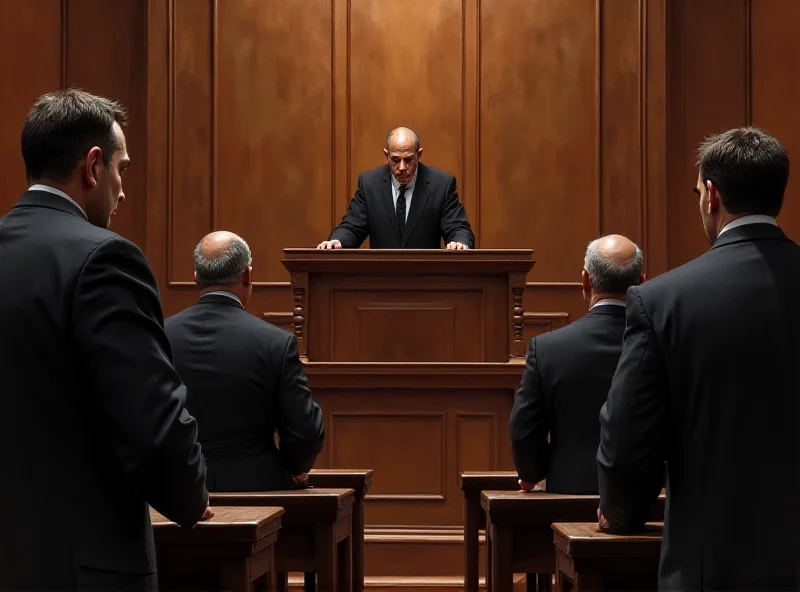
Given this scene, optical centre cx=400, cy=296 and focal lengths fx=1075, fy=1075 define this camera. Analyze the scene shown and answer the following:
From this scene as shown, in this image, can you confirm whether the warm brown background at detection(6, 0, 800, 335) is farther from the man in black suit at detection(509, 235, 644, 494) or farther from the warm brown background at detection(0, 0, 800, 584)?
the man in black suit at detection(509, 235, 644, 494)

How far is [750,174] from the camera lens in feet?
7.25

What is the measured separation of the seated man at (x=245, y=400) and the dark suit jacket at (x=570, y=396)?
70 cm

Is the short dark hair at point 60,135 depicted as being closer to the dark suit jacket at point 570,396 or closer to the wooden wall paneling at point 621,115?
the dark suit jacket at point 570,396

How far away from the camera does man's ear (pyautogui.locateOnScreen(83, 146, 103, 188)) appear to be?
209 centimetres

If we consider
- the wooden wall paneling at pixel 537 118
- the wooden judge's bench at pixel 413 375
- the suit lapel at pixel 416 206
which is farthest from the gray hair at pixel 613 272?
the wooden wall paneling at pixel 537 118

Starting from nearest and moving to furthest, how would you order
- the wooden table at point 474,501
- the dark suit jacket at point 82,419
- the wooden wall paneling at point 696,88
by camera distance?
the dark suit jacket at point 82,419, the wooden table at point 474,501, the wooden wall paneling at point 696,88

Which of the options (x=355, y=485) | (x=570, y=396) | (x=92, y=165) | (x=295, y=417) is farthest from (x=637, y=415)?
(x=355, y=485)

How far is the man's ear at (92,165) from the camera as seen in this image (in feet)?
6.84

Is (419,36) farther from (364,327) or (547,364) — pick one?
(547,364)

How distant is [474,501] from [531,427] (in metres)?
0.74

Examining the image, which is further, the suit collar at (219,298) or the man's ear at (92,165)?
the suit collar at (219,298)

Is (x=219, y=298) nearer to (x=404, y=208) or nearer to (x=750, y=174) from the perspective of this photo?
(x=750, y=174)

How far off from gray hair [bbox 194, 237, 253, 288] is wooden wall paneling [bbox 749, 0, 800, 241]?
5647 millimetres

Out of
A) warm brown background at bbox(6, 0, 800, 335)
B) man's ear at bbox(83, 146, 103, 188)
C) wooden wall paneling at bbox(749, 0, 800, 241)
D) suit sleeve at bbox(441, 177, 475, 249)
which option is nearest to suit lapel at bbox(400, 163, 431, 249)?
suit sleeve at bbox(441, 177, 475, 249)
